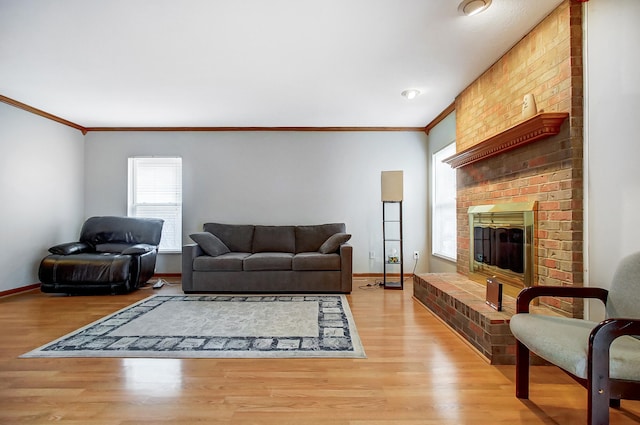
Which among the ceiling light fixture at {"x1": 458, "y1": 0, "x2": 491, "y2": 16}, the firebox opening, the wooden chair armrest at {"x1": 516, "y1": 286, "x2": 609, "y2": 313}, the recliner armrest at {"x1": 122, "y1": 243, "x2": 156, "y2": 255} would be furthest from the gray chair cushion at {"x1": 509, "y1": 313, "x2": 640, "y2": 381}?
the recliner armrest at {"x1": 122, "y1": 243, "x2": 156, "y2": 255}

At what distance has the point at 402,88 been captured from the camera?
3754mm

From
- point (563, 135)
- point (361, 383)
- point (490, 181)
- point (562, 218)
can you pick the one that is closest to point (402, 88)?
point (490, 181)

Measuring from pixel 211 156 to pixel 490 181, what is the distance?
3.96 meters

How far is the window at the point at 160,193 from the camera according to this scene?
5352 mm

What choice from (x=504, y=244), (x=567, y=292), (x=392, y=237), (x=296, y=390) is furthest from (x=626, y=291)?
(x=392, y=237)

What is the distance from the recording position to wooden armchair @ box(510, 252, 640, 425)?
50.8 inches

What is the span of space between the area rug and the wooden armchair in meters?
1.08

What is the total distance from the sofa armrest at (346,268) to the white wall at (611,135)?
2.49m

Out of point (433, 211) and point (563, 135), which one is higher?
point (563, 135)

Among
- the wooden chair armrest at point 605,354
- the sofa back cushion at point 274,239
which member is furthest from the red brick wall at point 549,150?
the sofa back cushion at point 274,239

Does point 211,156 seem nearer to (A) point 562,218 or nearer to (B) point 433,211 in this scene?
(B) point 433,211

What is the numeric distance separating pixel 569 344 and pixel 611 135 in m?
1.38

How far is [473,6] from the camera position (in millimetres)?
2271

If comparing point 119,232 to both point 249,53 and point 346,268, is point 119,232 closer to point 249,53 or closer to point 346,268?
point 346,268
